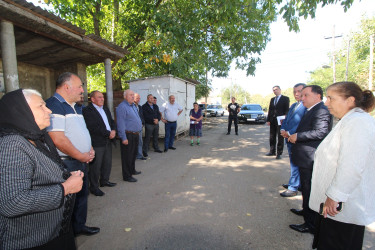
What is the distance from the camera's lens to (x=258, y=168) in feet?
17.9

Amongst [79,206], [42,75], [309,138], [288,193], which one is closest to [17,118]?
[79,206]

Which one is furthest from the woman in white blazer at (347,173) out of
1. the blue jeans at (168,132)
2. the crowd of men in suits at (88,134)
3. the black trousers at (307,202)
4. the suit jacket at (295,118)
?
the blue jeans at (168,132)

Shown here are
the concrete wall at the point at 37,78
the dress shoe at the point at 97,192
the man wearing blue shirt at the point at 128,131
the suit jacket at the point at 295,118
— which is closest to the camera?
the suit jacket at the point at 295,118

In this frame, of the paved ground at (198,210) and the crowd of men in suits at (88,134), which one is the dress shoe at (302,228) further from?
the crowd of men in suits at (88,134)

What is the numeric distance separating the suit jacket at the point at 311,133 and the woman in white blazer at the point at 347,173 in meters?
1.10

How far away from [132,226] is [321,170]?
2.47 m

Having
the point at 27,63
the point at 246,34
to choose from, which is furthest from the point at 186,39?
the point at 27,63

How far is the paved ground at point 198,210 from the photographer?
99.3 inches

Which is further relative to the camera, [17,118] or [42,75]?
[42,75]

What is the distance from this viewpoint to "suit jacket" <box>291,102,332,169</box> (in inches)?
109

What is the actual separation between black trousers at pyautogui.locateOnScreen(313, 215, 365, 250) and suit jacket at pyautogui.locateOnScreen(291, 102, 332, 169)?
3.68 ft

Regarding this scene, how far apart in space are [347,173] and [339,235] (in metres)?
0.57

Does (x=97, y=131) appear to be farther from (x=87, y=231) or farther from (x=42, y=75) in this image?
(x=42, y=75)

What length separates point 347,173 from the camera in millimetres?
1503
